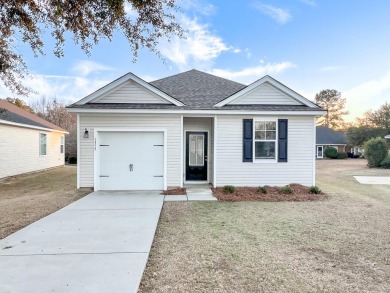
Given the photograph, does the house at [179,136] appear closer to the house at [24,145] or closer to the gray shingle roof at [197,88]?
the gray shingle roof at [197,88]

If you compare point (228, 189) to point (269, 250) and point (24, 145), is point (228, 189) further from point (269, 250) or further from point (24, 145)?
point (24, 145)

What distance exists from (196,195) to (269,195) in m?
2.52

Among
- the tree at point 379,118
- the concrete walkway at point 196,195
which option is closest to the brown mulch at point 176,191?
the concrete walkway at point 196,195

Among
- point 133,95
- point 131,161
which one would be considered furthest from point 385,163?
point 133,95

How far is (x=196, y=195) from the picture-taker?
9250 mm

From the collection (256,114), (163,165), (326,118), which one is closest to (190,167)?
(163,165)

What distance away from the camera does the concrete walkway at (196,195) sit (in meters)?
8.66

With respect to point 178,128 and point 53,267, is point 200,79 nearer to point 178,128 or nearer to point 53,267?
point 178,128

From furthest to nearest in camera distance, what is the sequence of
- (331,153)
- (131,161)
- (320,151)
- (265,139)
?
1. (320,151)
2. (331,153)
3. (265,139)
4. (131,161)

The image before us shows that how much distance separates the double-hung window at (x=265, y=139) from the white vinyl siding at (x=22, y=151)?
13010 millimetres

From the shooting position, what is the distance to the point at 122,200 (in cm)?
837

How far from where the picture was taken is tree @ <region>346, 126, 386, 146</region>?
33906 mm

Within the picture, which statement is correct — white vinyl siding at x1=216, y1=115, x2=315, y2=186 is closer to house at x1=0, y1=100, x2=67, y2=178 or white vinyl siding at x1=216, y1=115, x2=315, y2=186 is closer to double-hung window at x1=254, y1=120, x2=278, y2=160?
double-hung window at x1=254, y1=120, x2=278, y2=160

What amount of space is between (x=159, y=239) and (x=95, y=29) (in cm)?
473
